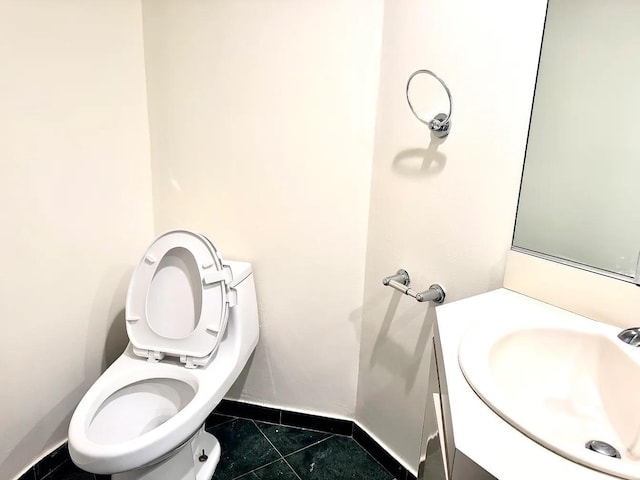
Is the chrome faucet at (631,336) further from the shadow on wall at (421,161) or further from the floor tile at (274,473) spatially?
the floor tile at (274,473)

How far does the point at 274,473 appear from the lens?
1514mm

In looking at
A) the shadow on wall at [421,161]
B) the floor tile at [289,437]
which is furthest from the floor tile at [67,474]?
the shadow on wall at [421,161]

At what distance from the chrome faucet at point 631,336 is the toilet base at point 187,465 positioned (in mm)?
1225

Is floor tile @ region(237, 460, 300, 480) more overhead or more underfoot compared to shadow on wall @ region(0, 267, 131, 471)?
more underfoot

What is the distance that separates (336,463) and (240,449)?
1.33 ft

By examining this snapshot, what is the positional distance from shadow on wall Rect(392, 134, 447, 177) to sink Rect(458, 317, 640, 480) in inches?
20.9

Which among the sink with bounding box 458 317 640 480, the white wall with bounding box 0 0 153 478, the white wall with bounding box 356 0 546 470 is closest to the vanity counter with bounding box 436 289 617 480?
the sink with bounding box 458 317 640 480

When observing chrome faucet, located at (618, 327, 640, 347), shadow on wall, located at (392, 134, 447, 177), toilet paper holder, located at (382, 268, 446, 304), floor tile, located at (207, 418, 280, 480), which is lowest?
floor tile, located at (207, 418, 280, 480)

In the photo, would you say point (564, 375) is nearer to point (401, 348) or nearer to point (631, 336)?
point (631, 336)

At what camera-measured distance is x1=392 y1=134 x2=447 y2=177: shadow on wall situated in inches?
47.3

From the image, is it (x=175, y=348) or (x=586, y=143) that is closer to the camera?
(x=586, y=143)

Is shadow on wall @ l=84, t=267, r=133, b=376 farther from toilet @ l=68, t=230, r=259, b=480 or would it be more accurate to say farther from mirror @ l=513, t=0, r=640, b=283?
mirror @ l=513, t=0, r=640, b=283

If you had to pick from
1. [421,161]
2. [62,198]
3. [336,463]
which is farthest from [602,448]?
[62,198]

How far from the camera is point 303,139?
1.46 metres
